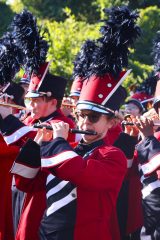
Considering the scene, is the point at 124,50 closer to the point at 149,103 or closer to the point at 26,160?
the point at 26,160

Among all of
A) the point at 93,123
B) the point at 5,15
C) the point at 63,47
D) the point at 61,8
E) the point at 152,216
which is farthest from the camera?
the point at 61,8

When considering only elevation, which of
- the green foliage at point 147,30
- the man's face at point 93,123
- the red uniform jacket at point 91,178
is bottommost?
the red uniform jacket at point 91,178

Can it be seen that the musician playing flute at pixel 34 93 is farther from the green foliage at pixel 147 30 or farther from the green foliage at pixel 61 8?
the green foliage at pixel 61 8

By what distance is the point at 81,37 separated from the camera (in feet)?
62.3

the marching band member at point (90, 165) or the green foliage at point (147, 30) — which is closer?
the marching band member at point (90, 165)

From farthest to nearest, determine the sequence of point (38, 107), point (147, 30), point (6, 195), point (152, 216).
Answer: point (147, 30)
point (38, 107)
point (6, 195)
point (152, 216)

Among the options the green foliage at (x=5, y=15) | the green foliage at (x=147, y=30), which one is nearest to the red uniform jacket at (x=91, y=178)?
the green foliage at (x=147, y=30)

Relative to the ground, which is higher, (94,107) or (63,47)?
(63,47)

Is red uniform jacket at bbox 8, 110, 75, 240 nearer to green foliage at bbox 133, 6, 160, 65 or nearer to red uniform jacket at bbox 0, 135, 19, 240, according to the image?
red uniform jacket at bbox 0, 135, 19, 240

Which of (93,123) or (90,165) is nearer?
(90,165)

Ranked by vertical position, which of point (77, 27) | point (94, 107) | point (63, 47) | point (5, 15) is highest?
point (5, 15)

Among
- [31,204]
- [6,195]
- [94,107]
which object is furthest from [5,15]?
[94,107]

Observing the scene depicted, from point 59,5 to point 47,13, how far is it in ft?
2.45

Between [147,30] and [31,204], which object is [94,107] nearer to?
[31,204]
